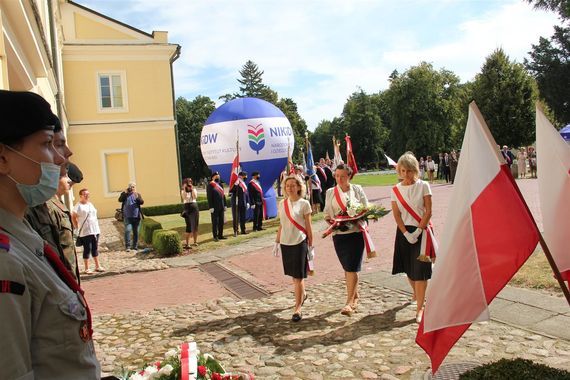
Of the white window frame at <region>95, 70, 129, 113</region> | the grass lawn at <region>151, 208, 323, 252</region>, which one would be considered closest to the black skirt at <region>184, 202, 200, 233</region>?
the grass lawn at <region>151, 208, 323, 252</region>

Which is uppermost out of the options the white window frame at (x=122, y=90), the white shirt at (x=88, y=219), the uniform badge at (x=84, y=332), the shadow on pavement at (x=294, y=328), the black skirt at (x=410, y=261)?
the white window frame at (x=122, y=90)

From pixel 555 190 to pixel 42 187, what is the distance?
3.19 m

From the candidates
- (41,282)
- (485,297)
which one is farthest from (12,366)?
(485,297)

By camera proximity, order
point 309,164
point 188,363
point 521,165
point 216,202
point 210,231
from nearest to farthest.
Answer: point 188,363
point 216,202
point 210,231
point 309,164
point 521,165

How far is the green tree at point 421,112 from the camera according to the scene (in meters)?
63.5

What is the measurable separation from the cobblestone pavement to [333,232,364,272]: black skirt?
0.67 metres

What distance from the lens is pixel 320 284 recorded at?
8750mm

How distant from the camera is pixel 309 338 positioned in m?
5.97

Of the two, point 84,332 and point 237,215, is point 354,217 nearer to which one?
point 84,332

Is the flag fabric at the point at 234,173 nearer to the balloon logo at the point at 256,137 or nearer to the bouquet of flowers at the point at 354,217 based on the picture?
the balloon logo at the point at 256,137

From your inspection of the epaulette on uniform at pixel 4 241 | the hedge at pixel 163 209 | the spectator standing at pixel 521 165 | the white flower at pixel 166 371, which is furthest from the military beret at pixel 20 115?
the spectator standing at pixel 521 165

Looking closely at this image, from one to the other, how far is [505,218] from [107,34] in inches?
1060

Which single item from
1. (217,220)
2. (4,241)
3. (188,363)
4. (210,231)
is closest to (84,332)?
(4,241)

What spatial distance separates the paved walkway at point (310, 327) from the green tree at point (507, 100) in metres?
37.2
